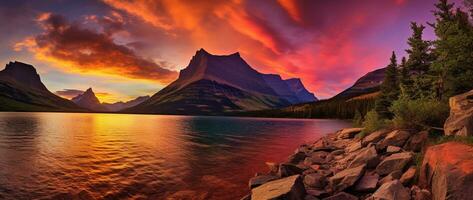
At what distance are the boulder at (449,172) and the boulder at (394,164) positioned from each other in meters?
2.35

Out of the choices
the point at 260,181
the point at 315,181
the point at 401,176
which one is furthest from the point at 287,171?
the point at 401,176

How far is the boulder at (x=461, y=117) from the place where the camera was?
1560 cm

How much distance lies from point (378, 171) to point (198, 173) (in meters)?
15.2

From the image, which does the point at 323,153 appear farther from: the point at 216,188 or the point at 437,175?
the point at 437,175

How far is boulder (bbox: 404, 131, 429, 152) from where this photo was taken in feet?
64.4

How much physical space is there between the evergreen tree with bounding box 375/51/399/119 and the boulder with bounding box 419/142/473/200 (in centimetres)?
5331

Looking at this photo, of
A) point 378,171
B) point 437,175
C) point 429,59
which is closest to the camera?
point 437,175

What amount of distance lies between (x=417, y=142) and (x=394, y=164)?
4997 mm

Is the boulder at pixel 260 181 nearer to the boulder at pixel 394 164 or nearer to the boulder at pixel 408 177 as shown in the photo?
the boulder at pixel 394 164

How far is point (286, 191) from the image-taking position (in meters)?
13.4

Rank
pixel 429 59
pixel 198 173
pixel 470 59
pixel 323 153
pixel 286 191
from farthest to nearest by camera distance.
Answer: pixel 429 59 → pixel 323 153 → pixel 198 173 → pixel 470 59 → pixel 286 191

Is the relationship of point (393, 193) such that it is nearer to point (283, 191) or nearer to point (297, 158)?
point (283, 191)

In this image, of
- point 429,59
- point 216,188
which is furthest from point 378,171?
point 429,59

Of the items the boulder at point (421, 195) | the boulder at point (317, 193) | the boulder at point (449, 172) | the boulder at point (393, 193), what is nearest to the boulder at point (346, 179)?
the boulder at point (317, 193)
